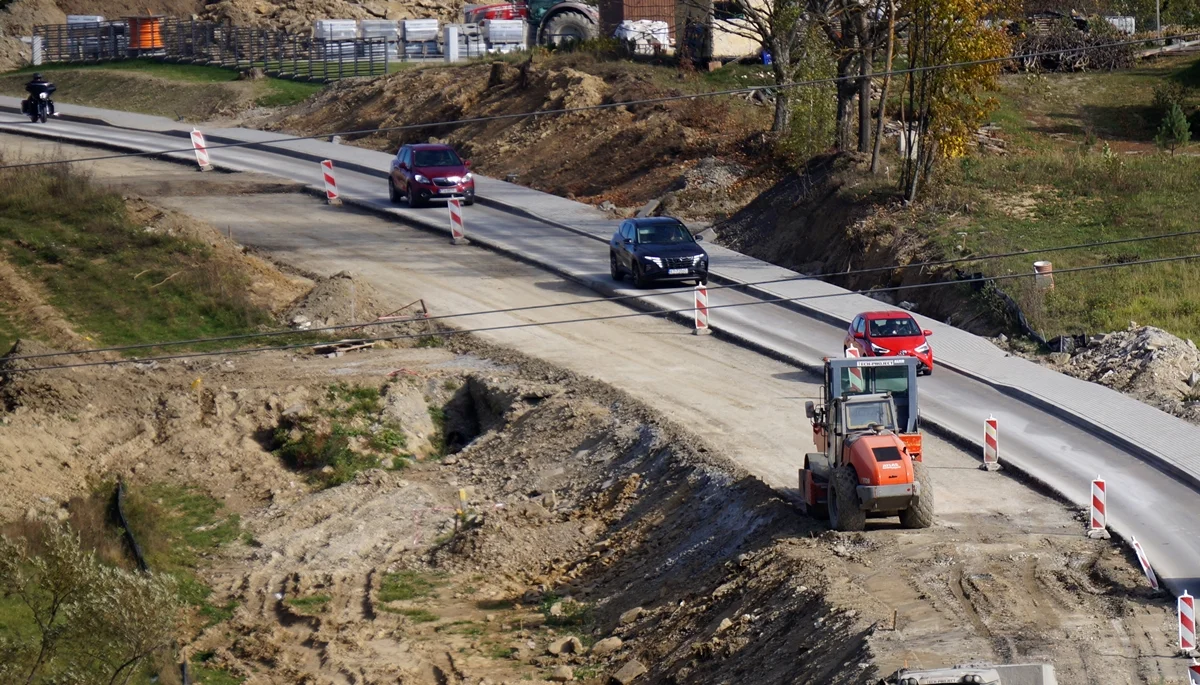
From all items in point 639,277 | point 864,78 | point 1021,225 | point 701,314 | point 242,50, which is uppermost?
point 242,50

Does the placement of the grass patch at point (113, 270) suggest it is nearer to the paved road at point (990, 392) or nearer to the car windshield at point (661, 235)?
the paved road at point (990, 392)

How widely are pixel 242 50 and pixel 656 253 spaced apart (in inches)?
1341

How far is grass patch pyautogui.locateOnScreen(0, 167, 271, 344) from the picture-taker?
30.6m

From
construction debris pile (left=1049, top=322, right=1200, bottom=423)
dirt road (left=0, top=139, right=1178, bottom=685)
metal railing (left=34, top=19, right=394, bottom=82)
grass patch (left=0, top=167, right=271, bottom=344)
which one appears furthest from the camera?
metal railing (left=34, top=19, right=394, bottom=82)

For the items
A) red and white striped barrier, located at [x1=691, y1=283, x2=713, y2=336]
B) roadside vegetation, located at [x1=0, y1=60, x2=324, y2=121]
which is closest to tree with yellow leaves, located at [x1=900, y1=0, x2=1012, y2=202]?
red and white striped barrier, located at [x1=691, y1=283, x2=713, y2=336]

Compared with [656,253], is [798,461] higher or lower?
lower

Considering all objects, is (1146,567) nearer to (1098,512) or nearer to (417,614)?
(1098,512)

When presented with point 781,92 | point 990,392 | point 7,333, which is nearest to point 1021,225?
point 990,392

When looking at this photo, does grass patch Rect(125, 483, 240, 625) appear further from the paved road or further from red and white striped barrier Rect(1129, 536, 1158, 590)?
red and white striped barrier Rect(1129, 536, 1158, 590)

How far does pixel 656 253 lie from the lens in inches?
1282

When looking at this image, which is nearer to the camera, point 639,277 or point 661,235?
point 639,277

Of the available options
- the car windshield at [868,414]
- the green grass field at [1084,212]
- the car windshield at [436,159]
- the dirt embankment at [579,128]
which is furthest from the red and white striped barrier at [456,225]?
the car windshield at [868,414]

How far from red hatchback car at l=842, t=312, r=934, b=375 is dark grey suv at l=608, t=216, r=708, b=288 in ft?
20.8

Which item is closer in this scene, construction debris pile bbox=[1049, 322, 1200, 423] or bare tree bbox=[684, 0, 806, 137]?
construction debris pile bbox=[1049, 322, 1200, 423]
